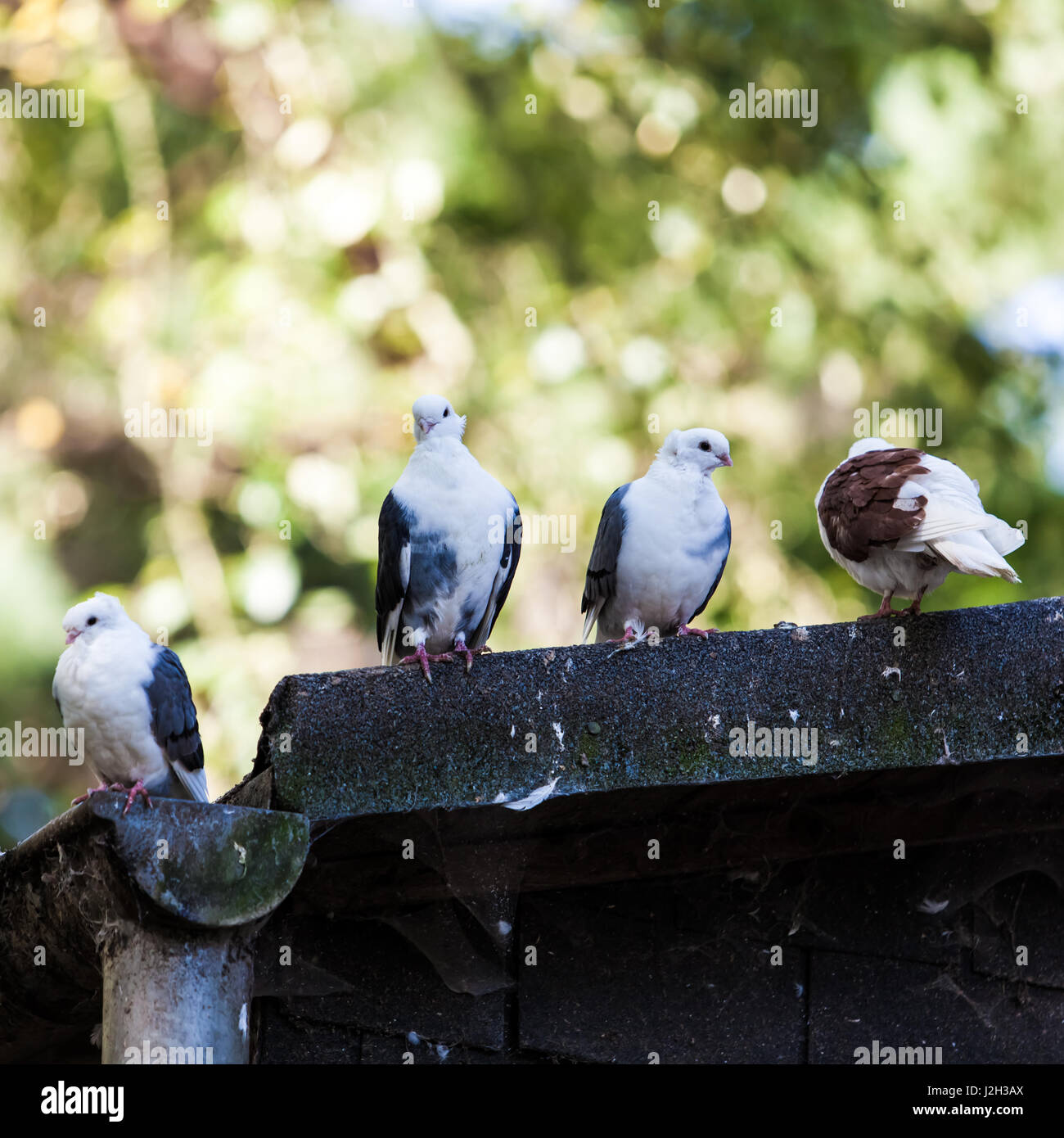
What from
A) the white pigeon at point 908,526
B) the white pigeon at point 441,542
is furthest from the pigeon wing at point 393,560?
the white pigeon at point 908,526

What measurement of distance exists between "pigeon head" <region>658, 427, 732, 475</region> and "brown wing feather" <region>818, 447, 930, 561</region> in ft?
2.15

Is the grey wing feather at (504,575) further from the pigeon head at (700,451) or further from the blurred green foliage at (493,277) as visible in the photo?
the blurred green foliage at (493,277)

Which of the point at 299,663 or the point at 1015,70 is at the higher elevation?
the point at 1015,70

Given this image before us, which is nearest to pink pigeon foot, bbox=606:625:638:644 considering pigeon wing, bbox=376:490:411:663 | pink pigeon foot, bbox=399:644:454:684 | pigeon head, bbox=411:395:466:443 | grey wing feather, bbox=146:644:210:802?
pink pigeon foot, bbox=399:644:454:684

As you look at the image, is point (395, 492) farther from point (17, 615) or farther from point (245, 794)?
point (17, 615)

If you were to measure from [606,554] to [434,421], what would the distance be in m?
0.67

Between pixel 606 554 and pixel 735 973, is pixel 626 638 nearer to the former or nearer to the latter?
pixel 735 973

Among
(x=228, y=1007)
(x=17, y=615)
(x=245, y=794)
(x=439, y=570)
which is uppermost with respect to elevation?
(x=17, y=615)

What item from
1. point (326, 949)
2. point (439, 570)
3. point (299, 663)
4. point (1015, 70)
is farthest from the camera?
point (1015, 70)

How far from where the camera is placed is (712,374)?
8203 millimetres

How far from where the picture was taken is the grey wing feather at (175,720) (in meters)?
3.73

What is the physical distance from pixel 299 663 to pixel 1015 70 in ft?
17.4

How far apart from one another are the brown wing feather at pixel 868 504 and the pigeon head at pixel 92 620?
196 cm
